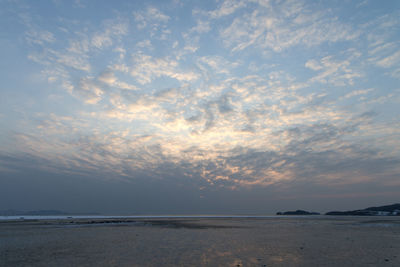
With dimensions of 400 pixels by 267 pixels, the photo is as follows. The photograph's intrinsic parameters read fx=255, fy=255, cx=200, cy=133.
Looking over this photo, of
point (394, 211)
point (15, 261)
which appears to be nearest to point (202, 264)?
point (15, 261)

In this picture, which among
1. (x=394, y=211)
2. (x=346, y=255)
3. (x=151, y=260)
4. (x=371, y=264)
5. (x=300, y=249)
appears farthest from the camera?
(x=394, y=211)

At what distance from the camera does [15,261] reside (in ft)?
71.5

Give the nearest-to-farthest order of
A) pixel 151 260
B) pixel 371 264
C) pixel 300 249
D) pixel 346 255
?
pixel 371 264
pixel 151 260
pixel 346 255
pixel 300 249

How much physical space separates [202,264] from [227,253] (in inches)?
218

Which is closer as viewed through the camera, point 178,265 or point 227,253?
point 178,265

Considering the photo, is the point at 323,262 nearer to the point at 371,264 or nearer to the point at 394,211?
the point at 371,264

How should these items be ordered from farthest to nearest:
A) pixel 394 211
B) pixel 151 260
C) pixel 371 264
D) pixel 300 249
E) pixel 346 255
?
pixel 394 211 < pixel 300 249 < pixel 346 255 < pixel 151 260 < pixel 371 264

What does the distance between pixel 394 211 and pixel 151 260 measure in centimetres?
23343

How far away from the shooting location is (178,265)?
64.4 ft

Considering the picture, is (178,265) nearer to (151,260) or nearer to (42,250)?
(151,260)

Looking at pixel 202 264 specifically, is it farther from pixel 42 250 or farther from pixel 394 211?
pixel 394 211

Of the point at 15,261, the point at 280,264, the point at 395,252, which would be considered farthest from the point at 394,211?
the point at 15,261

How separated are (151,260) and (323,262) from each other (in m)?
14.1

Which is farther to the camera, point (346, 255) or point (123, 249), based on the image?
point (123, 249)
